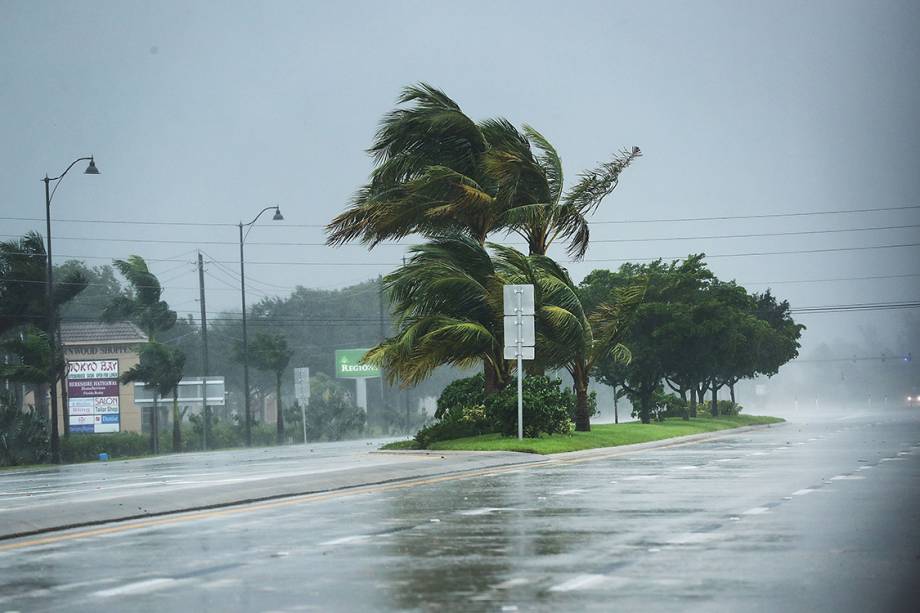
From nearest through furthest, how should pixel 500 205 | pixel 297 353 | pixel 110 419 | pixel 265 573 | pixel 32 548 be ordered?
pixel 265 573 < pixel 32 548 < pixel 500 205 < pixel 110 419 < pixel 297 353

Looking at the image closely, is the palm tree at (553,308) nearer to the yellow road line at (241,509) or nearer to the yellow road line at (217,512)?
the yellow road line at (241,509)

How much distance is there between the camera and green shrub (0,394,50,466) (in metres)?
51.3

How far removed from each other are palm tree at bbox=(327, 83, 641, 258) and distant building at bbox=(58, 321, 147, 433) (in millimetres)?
19717

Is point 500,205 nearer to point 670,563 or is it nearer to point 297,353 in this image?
point 670,563

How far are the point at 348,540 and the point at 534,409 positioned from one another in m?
22.3

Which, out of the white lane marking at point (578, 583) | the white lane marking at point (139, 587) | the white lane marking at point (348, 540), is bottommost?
the white lane marking at point (348, 540)

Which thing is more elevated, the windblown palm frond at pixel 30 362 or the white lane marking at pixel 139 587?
the windblown palm frond at pixel 30 362

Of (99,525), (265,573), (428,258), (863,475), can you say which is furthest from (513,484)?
(428,258)

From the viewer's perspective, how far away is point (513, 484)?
76.8 feet

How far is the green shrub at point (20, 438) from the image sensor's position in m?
51.3

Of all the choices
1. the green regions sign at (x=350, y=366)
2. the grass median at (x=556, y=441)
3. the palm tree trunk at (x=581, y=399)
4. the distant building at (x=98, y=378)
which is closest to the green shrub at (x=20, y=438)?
the distant building at (x=98, y=378)

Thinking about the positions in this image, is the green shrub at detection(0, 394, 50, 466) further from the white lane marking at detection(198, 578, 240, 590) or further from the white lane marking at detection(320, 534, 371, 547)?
the white lane marking at detection(198, 578, 240, 590)

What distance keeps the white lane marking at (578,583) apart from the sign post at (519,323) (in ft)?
77.9

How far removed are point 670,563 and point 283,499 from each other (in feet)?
33.4
